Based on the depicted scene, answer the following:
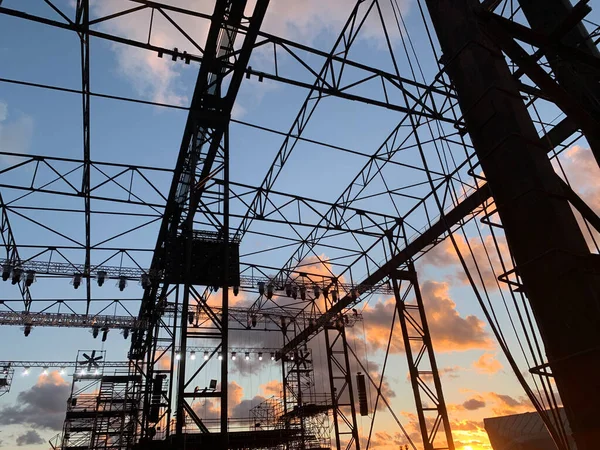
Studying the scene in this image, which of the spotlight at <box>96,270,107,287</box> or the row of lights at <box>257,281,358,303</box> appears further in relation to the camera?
the row of lights at <box>257,281,358,303</box>

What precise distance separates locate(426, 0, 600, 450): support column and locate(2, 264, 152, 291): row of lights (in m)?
20.2

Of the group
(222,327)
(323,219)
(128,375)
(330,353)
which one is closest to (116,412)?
(128,375)

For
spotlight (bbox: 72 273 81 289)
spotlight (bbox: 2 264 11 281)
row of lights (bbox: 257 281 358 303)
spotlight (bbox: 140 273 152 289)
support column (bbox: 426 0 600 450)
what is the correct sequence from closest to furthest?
support column (bbox: 426 0 600 450) < spotlight (bbox: 2 264 11 281) < spotlight (bbox: 72 273 81 289) < spotlight (bbox: 140 273 152 289) < row of lights (bbox: 257 281 358 303)

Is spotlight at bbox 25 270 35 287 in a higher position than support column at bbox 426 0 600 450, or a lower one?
higher

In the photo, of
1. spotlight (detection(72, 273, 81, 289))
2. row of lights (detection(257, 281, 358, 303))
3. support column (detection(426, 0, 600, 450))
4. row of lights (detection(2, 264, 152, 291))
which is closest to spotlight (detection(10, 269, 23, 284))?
row of lights (detection(2, 264, 152, 291))

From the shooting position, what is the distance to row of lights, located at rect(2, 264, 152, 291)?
815 inches

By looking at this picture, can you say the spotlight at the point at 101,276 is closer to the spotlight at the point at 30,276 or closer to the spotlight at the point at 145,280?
the spotlight at the point at 145,280

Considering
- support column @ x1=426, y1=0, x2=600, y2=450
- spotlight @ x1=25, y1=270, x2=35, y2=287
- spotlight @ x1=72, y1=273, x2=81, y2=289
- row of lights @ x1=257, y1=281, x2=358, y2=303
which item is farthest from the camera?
row of lights @ x1=257, y1=281, x2=358, y2=303

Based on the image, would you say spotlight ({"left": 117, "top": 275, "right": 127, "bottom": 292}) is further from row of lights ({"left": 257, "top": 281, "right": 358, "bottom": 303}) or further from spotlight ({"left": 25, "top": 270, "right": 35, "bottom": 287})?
row of lights ({"left": 257, "top": 281, "right": 358, "bottom": 303})

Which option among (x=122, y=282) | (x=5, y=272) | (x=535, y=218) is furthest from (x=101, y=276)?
(x=535, y=218)

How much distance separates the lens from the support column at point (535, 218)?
435 cm

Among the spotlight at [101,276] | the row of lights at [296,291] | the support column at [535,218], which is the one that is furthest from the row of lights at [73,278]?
the support column at [535,218]

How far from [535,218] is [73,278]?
73.7 feet

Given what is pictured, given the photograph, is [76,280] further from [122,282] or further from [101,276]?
[122,282]
